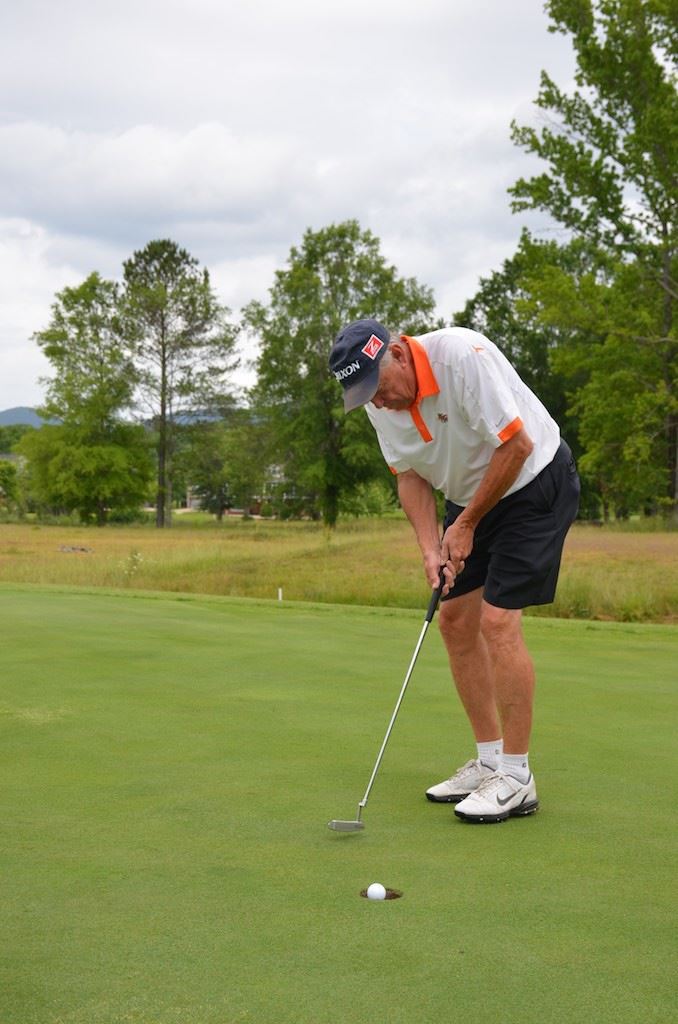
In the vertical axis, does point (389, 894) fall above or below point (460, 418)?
below

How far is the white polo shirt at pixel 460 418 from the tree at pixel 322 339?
35.3m

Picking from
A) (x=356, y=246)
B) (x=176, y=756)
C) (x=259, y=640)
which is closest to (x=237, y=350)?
(x=356, y=246)

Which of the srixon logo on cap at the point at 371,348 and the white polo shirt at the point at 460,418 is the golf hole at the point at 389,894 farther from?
the srixon logo on cap at the point at 371,348

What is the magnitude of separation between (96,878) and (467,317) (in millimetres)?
54632

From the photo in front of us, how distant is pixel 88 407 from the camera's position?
51500mm

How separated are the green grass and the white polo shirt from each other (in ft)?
3.34

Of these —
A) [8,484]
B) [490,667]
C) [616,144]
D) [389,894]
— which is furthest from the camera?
[8,484]

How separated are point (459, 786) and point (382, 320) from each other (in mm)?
38268

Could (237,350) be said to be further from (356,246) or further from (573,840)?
(573,840)

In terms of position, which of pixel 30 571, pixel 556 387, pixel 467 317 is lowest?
pixel 30 571

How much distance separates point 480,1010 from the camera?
6.07 ft

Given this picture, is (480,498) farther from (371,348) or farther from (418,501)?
(371,348)

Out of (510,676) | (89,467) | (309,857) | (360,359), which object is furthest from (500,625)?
(89,467)

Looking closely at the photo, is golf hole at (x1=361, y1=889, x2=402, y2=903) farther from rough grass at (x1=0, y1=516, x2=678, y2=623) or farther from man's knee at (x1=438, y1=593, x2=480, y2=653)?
rough grass at (x1=0, y1=516, x2=678, y2=623)
